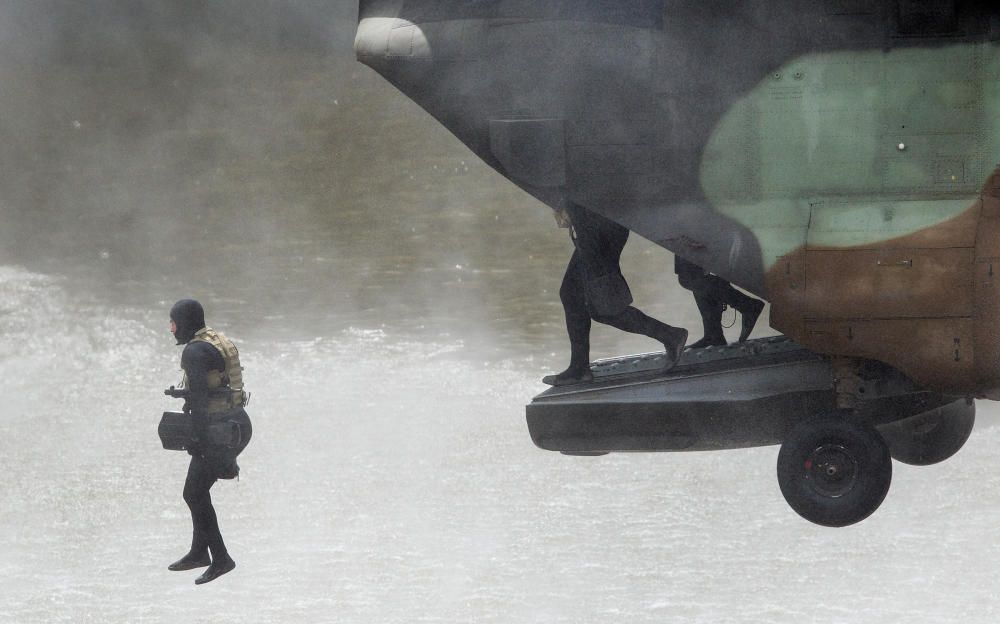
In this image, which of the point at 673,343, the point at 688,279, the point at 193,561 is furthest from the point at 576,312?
the point at 193,561

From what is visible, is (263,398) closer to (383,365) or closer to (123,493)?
(383,365)

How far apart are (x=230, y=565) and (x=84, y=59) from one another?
27852 millimetres

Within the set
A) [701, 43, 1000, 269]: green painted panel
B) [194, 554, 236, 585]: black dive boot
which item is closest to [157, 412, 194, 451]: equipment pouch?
[194, 554, 236, 585]: black dive boot

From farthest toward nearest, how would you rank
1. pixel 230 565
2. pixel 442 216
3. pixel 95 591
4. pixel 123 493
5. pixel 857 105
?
pixel 95 591 → pixel 123 493 → pixel 442 216 → pixel 230 565 → pixel 857 105

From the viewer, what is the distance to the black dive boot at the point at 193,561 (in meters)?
13.8

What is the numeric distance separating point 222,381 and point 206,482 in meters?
0.94

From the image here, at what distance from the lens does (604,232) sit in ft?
44.2

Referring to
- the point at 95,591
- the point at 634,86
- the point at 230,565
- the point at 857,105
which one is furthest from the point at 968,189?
the point at 95,591

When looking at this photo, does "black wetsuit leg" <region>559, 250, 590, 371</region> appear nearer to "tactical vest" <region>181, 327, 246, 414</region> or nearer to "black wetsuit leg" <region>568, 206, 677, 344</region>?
"black wetsuit leg" <region>568, 206, 677, 344</region>

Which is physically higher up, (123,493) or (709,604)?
(123,493)

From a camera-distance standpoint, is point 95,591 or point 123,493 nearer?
point 123,493

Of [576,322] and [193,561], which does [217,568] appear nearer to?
[193,561]

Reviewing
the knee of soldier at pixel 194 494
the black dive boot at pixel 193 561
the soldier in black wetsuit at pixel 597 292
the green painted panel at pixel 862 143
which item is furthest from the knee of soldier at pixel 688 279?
the black dive boot at pixel 193 561

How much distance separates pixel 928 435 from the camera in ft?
47.7
